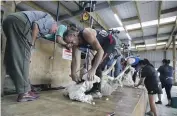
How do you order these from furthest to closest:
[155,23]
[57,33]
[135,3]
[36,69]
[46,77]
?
[155,23], [135,3], [46,77], [36,69], [57,33]

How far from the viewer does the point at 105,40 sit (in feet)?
6.40

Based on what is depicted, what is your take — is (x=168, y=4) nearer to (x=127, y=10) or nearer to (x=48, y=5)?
(x=127, y=10)

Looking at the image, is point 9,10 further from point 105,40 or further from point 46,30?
point 105,40

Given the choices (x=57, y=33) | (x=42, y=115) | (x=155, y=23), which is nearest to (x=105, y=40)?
(x=57, y=33)

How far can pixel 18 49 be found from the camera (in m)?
1.30

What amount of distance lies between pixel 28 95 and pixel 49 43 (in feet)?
3.53

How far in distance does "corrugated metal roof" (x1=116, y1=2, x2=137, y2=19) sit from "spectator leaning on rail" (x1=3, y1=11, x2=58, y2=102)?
3.40 m

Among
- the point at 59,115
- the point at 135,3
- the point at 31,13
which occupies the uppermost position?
the point at 135,3

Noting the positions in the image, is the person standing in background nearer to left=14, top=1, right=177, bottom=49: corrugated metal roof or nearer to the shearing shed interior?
the shearing shed interior

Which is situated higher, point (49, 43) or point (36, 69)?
point (49, 43)

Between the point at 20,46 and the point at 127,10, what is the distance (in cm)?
406

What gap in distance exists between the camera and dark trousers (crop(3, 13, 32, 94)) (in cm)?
127

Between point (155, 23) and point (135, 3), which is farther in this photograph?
point (155, 23)

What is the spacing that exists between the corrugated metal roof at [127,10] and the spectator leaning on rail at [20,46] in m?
3.40
